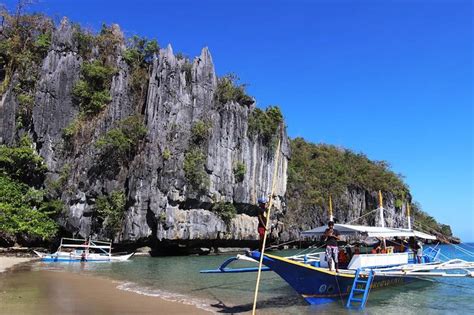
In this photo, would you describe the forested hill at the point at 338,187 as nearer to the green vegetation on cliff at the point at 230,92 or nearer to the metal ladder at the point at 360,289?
the green vegetation on cliff at the point at 230,92

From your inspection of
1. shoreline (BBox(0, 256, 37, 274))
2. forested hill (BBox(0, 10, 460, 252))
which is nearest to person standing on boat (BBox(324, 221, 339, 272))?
shoreline (BBox(0, 256, 37, 274))

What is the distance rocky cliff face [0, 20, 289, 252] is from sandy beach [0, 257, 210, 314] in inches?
620

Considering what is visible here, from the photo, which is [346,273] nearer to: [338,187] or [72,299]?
[72,299]

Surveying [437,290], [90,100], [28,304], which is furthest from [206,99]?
[28,304]

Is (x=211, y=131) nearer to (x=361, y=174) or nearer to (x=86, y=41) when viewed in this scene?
(x=86, y=41)

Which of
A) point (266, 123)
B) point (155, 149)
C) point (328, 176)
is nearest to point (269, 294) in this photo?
point (155, 149)

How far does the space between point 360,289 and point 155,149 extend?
80.6ft

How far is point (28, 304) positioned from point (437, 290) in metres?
15.3

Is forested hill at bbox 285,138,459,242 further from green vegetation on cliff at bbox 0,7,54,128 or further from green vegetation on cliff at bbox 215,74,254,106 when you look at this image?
green vegetation on cliff at bbox 0,7,54,128

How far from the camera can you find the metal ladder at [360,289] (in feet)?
41.7

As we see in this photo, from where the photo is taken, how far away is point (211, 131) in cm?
3719

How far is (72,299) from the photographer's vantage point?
12984 millimetres

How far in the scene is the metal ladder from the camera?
12711mm

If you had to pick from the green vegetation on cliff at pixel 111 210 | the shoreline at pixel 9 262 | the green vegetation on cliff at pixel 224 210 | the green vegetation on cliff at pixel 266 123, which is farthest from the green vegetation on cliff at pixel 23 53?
the green vegetation on cliff at pixel 266 123
